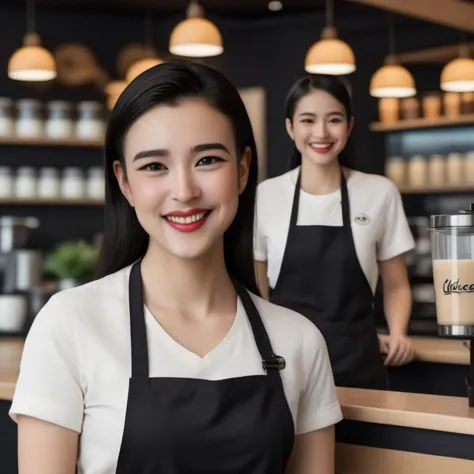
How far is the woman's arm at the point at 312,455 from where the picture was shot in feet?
6.12

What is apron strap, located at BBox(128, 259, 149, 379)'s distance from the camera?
5.64 ft

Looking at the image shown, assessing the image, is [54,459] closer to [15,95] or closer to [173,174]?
[173,174]

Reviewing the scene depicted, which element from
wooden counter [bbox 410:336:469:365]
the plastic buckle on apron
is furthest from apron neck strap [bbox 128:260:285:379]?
wooden counter [bbox 410:336:469:365]

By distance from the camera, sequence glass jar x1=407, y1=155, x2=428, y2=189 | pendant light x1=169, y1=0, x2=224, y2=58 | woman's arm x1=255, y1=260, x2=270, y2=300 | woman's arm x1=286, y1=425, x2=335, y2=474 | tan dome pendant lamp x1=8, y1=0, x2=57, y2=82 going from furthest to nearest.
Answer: glass jar x1=407, y1=155, x2=428, y2=189 → tan dome pendant lamp x1=8, y1=0, x2=57, y2=82 → pendant light x1=169, y1=0, x2=224, y2=58 → woman's arm x1=255, y1=260, x2=270, y2=300 → woman's arm x1=286, y1=425, x2=335, y2=474

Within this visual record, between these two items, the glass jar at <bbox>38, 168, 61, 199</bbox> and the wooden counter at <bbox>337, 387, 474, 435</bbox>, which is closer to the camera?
the wooden counter at <bbox>337, 387, 474, 435</bbox>

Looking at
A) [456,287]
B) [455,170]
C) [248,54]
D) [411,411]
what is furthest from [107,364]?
[248,54]

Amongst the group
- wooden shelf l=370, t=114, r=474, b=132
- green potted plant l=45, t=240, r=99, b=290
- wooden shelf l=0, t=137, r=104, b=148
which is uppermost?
wooden shelf l=370, t=114, r=474, b=132

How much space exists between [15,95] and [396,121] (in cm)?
275

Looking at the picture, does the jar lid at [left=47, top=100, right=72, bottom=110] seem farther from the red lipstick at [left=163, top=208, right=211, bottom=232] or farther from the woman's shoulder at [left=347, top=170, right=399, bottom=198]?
the red lipstick at [left=163, top=208, right=211, bottom=232]

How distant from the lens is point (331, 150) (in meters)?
3.06

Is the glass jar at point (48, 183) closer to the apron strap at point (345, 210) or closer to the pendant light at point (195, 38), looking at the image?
the pendant light at point (195, 38)

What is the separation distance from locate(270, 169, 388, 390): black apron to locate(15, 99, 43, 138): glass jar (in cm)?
438

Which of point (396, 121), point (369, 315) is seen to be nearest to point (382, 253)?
point (369, 315)

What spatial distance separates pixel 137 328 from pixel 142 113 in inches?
14.5
